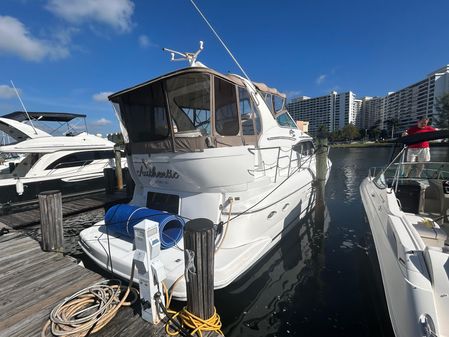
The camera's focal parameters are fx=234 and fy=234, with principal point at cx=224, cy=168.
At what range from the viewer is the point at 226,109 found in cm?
399

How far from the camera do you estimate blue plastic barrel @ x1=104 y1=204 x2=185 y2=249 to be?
12.7 ft

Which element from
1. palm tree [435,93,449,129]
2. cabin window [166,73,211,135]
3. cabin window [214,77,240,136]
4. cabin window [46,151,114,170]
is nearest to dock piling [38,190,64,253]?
cabin window [166,73,211,135]

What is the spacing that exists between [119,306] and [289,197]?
381 centimetres

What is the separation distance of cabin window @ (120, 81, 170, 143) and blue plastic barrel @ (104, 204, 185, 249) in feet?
4.33

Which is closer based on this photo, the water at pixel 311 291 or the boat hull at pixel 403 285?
the boat hull at pixel 403 285

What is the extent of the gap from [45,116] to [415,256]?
1333 centimetres

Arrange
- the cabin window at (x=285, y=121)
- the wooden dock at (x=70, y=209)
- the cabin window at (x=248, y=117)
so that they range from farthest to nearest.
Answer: the wooden dock at (x=70, y=209), the cabin window at (x=285, y=121), the cabin window at (x=248, y=117)

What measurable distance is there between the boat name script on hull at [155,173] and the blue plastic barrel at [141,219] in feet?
2.17

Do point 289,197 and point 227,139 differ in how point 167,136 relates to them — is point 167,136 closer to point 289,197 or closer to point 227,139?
point 227,139

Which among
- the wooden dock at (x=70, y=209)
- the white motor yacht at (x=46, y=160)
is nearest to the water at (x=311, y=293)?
the wooden dock at (x=70, y=209)

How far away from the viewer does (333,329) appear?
320cm

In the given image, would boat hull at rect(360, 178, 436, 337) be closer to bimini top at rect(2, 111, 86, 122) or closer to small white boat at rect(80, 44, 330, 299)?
small white boat at rect(80, 44, 330, 299)

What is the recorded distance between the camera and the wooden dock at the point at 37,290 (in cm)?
249

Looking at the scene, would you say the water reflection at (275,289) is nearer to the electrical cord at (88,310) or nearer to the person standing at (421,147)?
the electrical cord at (88,310)
